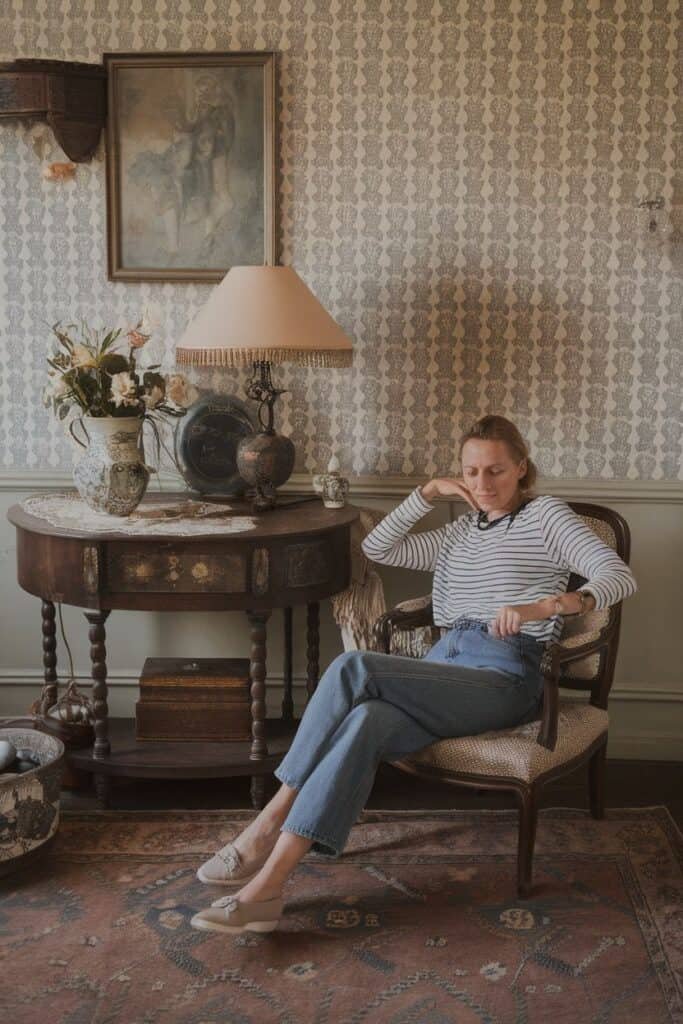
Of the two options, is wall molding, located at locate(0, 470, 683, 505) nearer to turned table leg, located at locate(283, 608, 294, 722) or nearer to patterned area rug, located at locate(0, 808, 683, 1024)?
turned table leg, located at locate(283, 608, 294, 722)

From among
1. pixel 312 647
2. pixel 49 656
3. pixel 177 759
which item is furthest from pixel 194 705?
pixel 49 656

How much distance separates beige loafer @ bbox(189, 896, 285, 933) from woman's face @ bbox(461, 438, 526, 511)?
3.75ft

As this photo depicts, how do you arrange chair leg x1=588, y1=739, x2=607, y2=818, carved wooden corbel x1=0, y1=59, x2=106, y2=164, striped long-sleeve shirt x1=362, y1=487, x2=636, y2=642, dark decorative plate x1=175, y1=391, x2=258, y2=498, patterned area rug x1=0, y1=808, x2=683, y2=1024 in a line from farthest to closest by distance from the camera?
1. dark decorative plate x1=175, y1=391, x2=258, y2=498
2. carved wooden corbel x1=0, y1=59, x2=106, y2=164
3. chair leg x1=588, y1=739, x2=607, y2=818
4. striped long-sleeve shirt x1=362, y1=487, x2=636, y2=642
5. patterned area rug x1=0, y1=808, x2=683, y2=1024

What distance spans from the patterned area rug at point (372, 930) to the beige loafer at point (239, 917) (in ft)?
0.10

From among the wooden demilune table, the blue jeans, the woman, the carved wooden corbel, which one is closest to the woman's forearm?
the woman

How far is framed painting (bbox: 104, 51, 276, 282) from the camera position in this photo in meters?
3.49

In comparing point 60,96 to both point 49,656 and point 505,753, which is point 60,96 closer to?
point 49,656

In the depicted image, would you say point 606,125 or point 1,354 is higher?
point 606,125

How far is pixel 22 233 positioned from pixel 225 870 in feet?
6.86

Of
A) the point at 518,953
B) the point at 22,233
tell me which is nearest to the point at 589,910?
the point at 518,953

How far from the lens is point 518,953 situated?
8.23ft

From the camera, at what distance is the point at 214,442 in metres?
3.54

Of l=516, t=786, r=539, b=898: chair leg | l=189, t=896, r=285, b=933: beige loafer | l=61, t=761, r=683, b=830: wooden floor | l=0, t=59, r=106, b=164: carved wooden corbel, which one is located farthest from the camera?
l=0, t=59, r=106, b=164: carved wooden corbel

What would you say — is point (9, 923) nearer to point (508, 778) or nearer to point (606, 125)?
point (508, 778)
